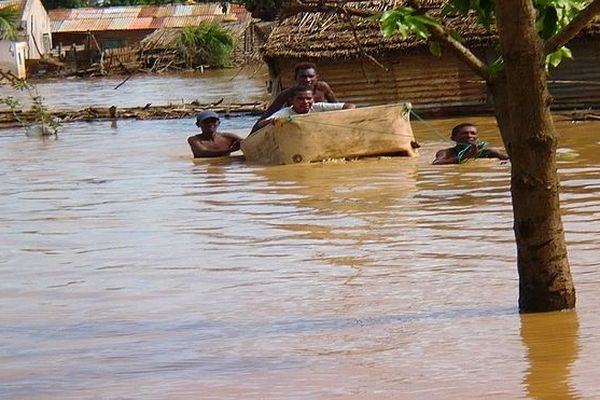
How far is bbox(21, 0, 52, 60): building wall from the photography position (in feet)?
165

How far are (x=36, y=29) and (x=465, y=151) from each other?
1742 inches

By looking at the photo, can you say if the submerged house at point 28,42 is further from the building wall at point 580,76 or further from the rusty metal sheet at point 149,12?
the building wall at point 580,76

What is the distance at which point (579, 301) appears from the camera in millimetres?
4965

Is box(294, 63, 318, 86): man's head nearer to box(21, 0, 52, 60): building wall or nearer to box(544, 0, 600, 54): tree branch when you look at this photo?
box(544, 0, 600, 54): tree branch

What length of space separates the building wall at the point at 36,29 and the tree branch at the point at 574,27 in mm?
45817

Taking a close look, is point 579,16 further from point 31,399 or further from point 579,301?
point 31,399

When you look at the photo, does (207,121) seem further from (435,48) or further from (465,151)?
(435,48)

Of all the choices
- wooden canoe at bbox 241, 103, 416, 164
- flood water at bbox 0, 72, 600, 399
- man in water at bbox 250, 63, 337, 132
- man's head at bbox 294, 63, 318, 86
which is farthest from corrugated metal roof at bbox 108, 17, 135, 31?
flood water at bbox 0, 72, 600, 399

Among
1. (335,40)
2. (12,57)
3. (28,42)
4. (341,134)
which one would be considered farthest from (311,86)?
(28,42)

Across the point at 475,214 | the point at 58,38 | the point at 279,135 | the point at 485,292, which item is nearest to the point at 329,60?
the point at 279,135

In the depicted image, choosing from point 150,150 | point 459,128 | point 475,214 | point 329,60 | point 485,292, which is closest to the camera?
point 485,292

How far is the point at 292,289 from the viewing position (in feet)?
18.9

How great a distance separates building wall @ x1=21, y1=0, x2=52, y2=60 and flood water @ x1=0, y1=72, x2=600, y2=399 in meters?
40.7

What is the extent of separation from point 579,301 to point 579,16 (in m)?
1.37
